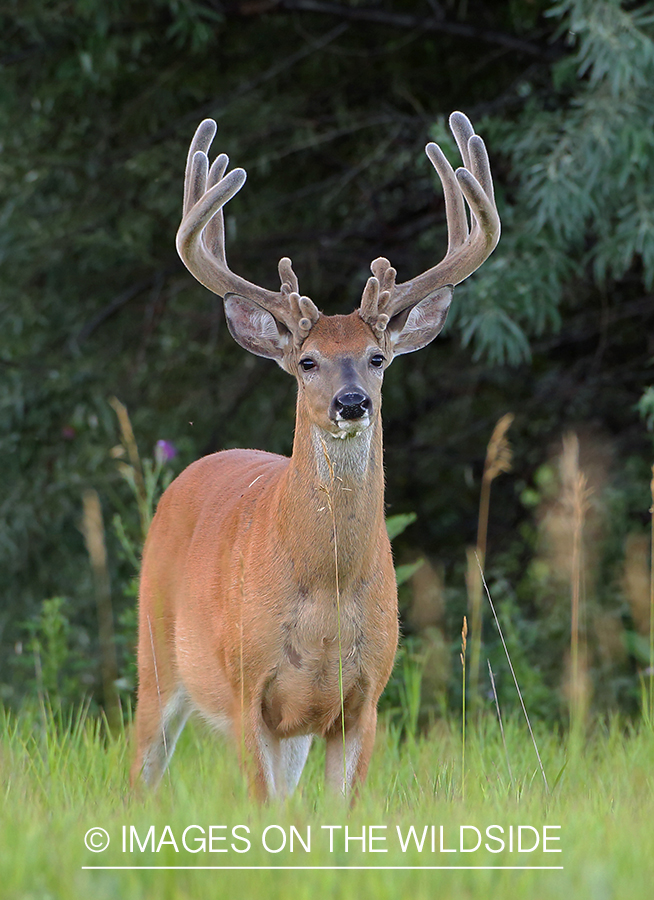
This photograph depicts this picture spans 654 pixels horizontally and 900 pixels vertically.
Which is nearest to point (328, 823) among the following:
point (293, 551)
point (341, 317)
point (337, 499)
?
point (293, 551)

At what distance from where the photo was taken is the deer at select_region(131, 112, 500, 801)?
381cm

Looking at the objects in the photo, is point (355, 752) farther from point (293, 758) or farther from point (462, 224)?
point (462, 224)

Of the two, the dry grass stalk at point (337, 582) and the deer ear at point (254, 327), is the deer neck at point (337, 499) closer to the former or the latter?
the dry grass stalk at point (337, 582)

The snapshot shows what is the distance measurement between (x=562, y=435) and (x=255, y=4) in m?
2.95

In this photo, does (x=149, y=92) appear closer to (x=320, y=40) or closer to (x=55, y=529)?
(x=320, y=40)

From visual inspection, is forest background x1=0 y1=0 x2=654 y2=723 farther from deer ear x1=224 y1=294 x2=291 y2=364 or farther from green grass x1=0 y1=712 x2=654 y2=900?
green grass x1=0 y1=712 x2=654 y2=900

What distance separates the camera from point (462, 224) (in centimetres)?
475


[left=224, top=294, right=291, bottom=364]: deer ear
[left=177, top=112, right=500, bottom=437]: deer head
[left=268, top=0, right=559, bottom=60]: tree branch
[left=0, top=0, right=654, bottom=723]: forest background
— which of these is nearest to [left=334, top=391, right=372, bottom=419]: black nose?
[left=177, top=112, right=500, bottom=437]: deer head

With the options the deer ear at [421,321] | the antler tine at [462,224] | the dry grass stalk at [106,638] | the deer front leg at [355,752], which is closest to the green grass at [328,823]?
the deer front leg at [355,752]

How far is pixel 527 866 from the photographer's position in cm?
254

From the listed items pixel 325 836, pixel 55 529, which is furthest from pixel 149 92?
pixel 325 836

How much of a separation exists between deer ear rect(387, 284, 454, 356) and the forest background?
2.12 meters

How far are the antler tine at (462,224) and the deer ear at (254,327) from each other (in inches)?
13.7

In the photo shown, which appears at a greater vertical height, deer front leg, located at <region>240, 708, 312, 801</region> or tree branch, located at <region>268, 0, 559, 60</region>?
tree branch, located at <region>268, 0, 559, 60</region>
